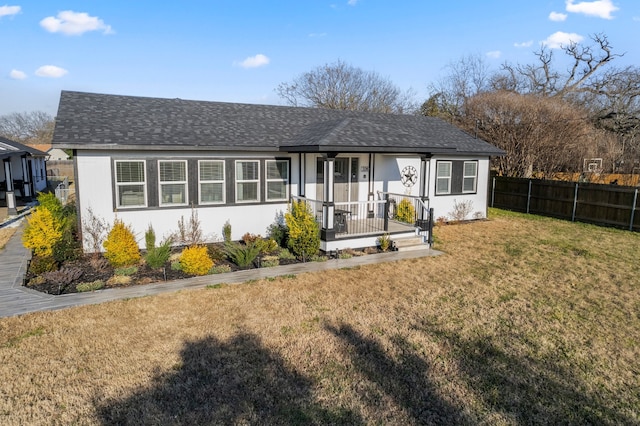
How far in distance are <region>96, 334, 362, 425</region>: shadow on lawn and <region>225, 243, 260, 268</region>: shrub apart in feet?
12.0

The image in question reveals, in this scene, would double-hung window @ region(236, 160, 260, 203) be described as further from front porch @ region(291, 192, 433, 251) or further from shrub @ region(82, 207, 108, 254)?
shrub @ region(82, 207, 108, 254)

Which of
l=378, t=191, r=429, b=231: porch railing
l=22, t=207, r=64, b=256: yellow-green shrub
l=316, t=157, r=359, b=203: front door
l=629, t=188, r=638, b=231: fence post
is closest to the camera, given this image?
l=22, t=207, r=64, b=256: yellow-green shrub

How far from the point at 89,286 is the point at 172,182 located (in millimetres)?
3560

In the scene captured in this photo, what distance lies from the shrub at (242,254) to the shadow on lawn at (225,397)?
12.0 ft

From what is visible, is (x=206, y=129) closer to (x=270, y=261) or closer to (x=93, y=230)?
(x=93, y=230)

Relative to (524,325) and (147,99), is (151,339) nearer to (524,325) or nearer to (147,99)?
(524,325)

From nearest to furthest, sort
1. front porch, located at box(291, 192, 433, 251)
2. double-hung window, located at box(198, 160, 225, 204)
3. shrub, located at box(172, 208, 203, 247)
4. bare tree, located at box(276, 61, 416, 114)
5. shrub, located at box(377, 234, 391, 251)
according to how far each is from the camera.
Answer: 1. front porch, located at box(291, 192, 433, 251)
2. shrub, located at box(172, 208, 203, 247)
3. double-hung window, located at box(198, 160, 225, 204)
4. shrub, located at box(377, 234, 391, 251)
5. bare tree, located at box(276, 61, 416, 114)

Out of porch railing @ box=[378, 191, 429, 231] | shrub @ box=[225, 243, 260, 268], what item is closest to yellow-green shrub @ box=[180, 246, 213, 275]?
shrub @ box=[225, 243, 260, 268]

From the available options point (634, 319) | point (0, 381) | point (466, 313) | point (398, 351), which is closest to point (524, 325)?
point (466, 313)

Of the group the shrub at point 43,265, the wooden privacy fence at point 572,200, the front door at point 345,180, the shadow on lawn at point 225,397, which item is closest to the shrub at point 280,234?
the front door at point 345,180

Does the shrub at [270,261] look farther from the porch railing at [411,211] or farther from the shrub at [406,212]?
the shrub at [406,212]

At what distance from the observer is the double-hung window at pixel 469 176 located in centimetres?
1491

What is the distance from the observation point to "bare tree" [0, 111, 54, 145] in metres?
59.9

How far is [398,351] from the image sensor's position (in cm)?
505
